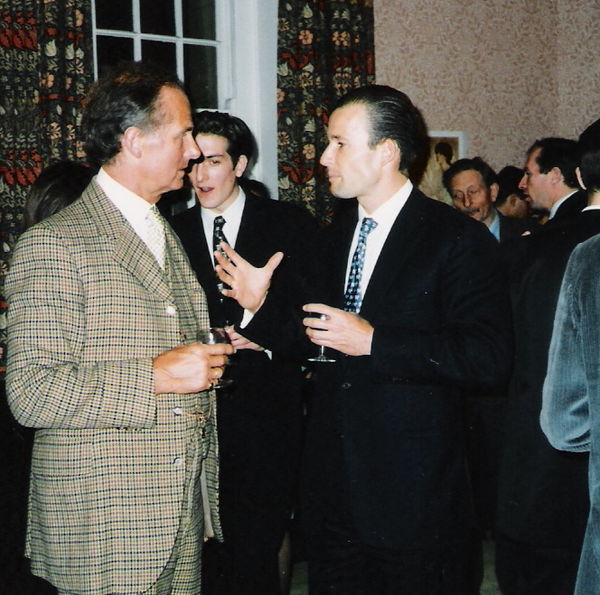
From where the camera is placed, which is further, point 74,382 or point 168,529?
point 168,529

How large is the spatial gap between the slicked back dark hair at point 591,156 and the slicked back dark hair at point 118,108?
1.22 metres

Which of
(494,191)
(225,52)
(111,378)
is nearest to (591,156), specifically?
(111,378)

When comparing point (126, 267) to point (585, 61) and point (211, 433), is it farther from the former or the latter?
point (585, 61)

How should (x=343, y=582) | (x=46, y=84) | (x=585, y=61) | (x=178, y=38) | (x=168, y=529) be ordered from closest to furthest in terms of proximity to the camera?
(x=168, y=529), (x=343, y=582), (x=46, y=84), (x=178, y=38), (x=585, y=61)

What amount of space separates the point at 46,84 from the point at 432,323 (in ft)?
8.07

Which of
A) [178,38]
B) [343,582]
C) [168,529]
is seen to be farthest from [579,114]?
[168,529]

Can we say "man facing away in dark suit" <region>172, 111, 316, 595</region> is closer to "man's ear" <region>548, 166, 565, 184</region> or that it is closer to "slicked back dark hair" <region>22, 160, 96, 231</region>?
"slicked back dark hair" <region>22, 160, 96, 231</region>

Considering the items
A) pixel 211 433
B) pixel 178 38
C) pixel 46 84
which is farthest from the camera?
pixel 178 38

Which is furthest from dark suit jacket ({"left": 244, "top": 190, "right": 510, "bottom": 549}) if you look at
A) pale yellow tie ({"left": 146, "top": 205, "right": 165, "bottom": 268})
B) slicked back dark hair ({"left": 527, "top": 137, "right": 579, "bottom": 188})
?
slicked back dark hair ({"left": 527, "top": 137, "right": 579, "bottom": 188})

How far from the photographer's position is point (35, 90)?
144 inches

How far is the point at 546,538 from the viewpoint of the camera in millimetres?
2438

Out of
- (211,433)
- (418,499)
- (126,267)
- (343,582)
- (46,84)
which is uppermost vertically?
(46,84)

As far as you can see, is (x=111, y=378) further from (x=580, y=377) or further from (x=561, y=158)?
(x=561, y=158)

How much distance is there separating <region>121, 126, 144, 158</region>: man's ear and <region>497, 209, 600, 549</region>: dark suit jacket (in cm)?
127
